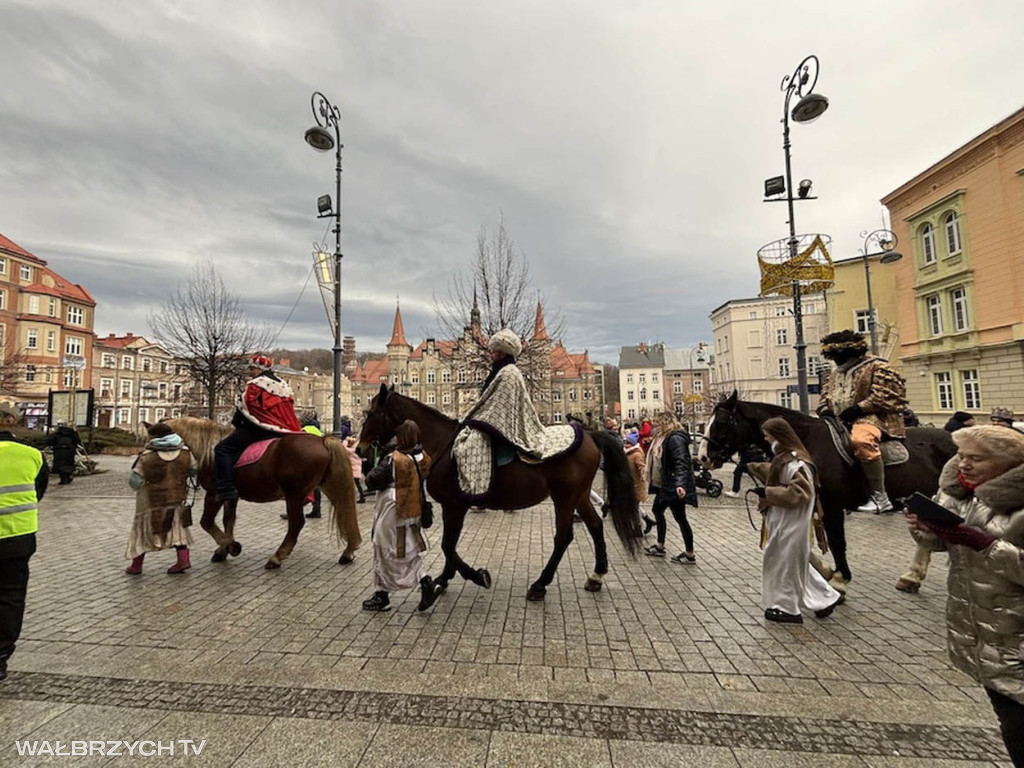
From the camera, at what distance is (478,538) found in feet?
24.2

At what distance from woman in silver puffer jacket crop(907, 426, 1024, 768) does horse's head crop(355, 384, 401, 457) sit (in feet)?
13.9

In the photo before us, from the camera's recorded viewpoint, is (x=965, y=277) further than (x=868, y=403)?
Yes

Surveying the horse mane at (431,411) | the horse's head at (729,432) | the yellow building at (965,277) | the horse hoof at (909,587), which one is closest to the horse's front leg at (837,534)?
the horse hoof at (909,587)

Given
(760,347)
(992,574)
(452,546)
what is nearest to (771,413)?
(992,574)

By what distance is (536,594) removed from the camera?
454 cm

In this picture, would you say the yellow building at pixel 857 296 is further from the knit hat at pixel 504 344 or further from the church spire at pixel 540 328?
the knit hat at pixel 504 344

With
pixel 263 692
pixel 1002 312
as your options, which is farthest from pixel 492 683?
pixel 1002 312

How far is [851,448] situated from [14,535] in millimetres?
7157

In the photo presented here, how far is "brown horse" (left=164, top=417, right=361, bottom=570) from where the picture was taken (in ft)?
18.7

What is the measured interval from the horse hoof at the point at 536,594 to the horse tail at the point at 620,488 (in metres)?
1.06

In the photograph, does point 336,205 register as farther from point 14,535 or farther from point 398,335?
point 398,335

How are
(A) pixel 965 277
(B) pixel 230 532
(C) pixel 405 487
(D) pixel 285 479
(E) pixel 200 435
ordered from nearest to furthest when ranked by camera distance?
(C) pixel 405 487, (D) pixel 285 479, (E) pixel 200 435, (B) pixel 230 532, (A) pixel 965 277

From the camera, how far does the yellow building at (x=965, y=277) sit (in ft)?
58.0

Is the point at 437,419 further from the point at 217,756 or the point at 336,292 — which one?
the point at 336,292
